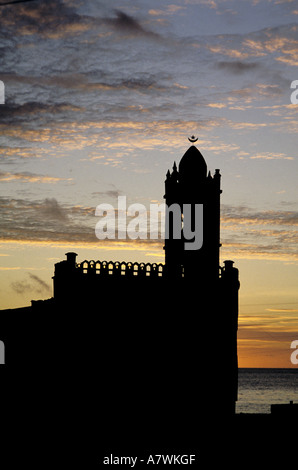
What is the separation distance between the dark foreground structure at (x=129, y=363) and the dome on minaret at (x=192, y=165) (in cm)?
545

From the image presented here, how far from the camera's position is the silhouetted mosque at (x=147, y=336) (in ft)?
107

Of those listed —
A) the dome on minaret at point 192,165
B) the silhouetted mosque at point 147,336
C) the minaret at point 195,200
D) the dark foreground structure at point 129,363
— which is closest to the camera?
the dark foreground structure at point 129,363

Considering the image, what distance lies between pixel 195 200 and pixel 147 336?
28.7 ft

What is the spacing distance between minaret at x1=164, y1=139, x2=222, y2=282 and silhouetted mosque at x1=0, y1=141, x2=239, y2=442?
2.79 ft

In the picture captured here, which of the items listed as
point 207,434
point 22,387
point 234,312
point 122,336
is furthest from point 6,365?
point 234,312

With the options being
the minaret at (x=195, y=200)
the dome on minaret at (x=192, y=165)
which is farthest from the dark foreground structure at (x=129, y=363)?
the dome on minaret at (x=192, y=165)

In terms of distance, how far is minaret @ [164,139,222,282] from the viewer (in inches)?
1490

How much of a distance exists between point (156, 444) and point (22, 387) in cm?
683

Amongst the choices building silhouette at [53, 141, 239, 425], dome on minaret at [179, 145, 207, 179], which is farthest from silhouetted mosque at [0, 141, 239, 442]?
dome on minaret at [179, 145, 207, 179]

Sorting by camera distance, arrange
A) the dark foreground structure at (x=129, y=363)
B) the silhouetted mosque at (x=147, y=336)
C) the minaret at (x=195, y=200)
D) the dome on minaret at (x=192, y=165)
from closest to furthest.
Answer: the dark foreground structure at (x=129, y=363)
the silhouetted mosque at (x=147, y=336)
the minaret at (x=195, y=200)
the dome on minaret at (x=192, y=165)

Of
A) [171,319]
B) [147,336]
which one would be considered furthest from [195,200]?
[147,336]

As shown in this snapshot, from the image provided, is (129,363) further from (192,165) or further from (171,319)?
(192,165)

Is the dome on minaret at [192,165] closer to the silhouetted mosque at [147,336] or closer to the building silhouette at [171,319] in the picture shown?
the building silhouette at [171,319]

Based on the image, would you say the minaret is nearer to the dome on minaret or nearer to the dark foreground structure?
the dome on minaret
